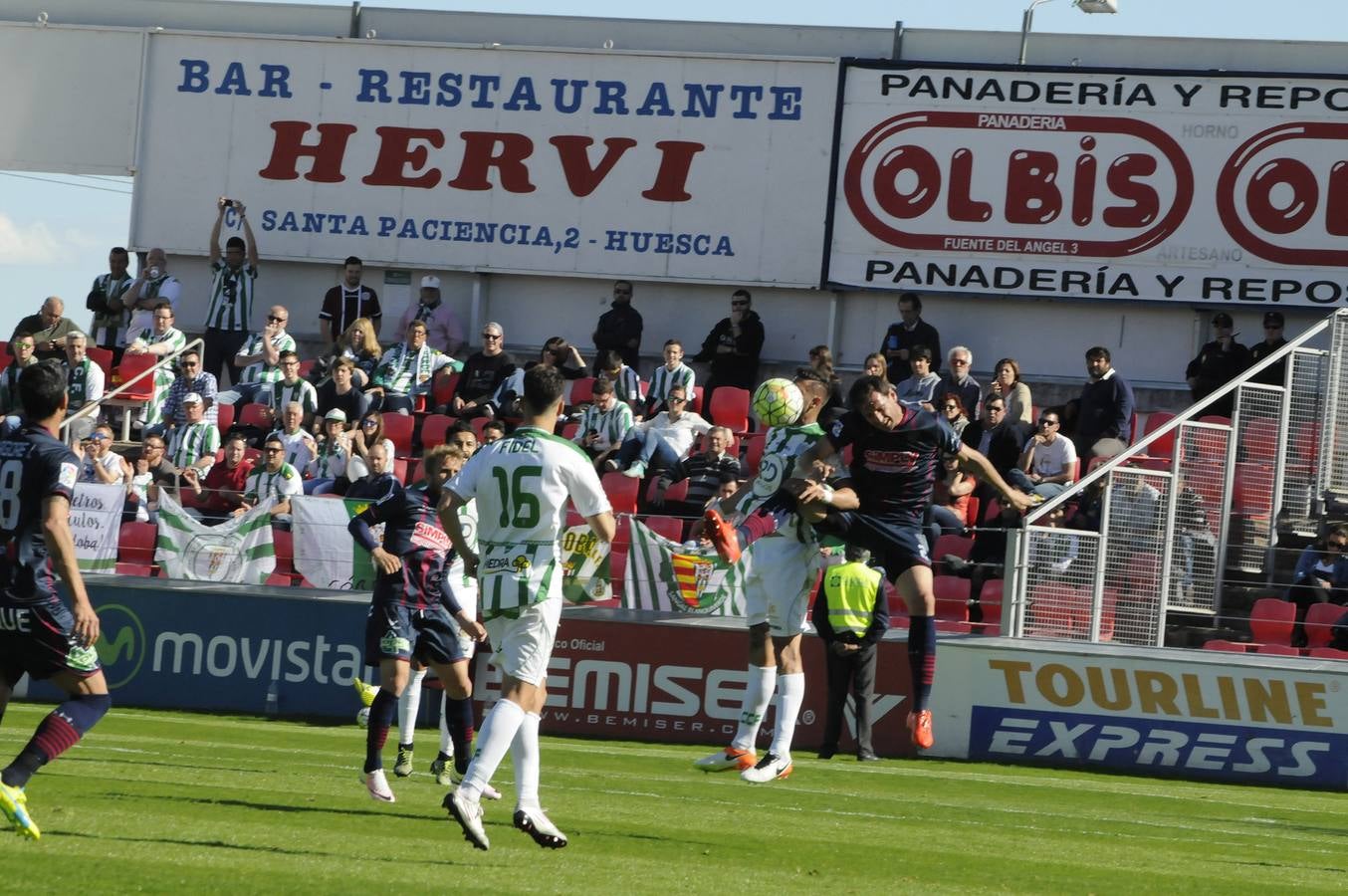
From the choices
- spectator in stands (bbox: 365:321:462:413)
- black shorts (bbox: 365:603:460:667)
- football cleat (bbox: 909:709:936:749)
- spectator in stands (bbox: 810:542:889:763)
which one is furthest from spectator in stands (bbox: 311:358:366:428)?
football cleat (bbox: 909:709:936:749)

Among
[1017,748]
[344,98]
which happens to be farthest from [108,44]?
[1017,748]

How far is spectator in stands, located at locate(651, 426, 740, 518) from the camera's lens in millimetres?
17688

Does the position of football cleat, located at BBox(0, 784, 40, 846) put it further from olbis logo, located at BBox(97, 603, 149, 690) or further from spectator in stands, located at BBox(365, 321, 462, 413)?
spectator in stands, located at BBox(365, 321, 462, 413)

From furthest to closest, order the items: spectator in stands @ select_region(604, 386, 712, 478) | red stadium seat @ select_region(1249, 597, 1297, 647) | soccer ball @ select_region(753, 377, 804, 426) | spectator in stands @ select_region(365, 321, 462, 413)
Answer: spectator in stands @ select_region(365, 321, 462, 413), spectator in stands @ select_region(604, 386, 712, 478), red stadium seat @ select_region(1249, 597, 1297, 647), soccer ball @ select_region(753, 377, 804, 426)

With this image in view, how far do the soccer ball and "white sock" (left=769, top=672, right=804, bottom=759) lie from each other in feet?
5.09

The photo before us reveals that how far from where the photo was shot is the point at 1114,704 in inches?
608

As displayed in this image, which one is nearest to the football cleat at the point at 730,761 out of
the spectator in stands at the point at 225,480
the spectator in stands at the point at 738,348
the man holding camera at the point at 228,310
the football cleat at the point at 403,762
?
the football cleat at the point at 403,762

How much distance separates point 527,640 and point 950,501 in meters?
9.74

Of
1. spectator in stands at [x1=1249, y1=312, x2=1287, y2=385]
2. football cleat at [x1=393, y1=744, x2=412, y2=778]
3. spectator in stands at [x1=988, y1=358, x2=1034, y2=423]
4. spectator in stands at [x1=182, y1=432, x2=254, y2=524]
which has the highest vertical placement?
spectator in stands at [x1=1249, y1=312, x2=1287, y2=385]

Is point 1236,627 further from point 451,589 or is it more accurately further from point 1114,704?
point 451,589

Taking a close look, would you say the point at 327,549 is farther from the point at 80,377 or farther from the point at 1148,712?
the point at 1148,712

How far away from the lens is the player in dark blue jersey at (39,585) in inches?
295

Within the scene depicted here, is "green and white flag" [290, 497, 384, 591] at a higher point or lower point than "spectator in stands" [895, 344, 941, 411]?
lower

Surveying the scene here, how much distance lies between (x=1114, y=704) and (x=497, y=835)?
799 centimetres
